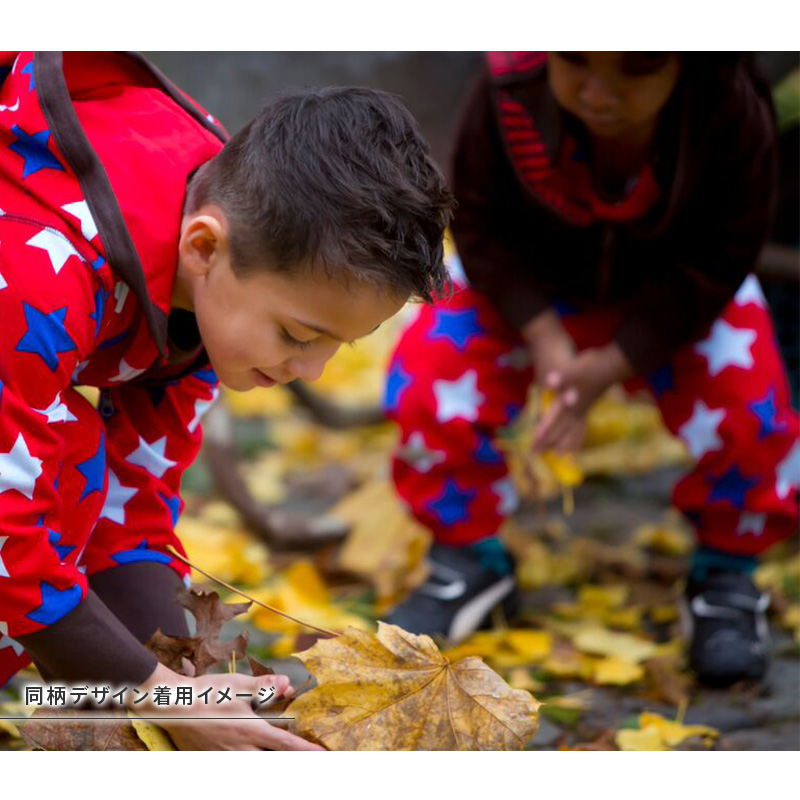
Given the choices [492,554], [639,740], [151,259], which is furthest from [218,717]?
[492,554]

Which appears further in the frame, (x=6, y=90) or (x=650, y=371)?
(x=650, y=371)

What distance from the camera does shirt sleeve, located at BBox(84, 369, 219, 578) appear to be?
134cm

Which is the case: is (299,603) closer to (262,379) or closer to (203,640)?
(203,640)

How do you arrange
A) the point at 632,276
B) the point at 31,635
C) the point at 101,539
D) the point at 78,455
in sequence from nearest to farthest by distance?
the point at 31,635 → the point at 78,455 → the point at 101,539 → the point at 632,276

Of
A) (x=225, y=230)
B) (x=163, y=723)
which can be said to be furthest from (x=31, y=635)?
(x=225, y=230)

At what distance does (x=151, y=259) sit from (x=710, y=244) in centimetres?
94

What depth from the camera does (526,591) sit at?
6.61 ft

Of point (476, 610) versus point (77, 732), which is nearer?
point (77, 732)

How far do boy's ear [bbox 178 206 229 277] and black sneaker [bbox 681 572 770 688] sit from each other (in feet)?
3.18

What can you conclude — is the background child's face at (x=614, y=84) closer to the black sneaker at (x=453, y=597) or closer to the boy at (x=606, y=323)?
the boy at (x=606, y=323)

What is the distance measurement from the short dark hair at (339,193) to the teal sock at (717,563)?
925 mm

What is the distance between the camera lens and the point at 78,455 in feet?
4.00

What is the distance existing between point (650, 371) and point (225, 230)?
0.86 meters

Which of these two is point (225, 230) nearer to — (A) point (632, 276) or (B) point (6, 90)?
(B) point (6, 90)
